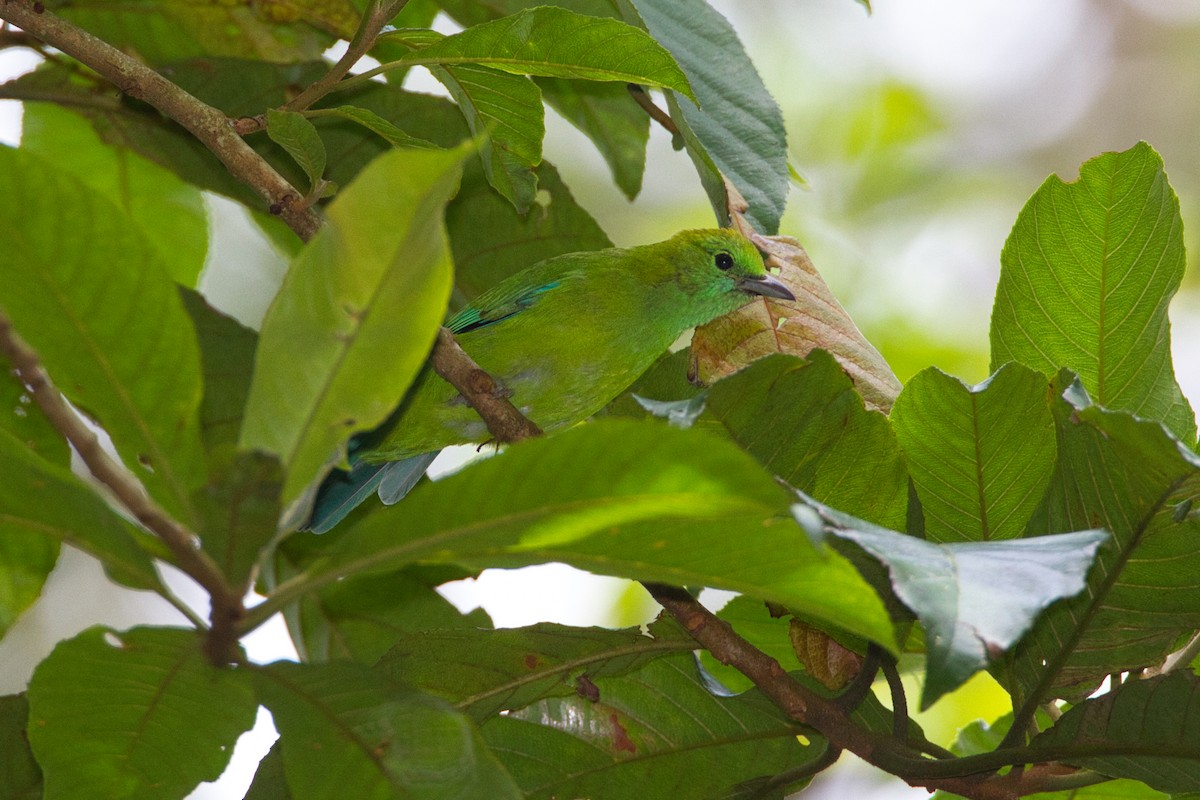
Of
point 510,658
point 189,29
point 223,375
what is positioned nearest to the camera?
point 510,658

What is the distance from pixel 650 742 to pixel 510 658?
11.5 inches

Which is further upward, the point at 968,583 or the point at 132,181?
the point at 132,181

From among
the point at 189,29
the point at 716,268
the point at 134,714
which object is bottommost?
the point at 134,714

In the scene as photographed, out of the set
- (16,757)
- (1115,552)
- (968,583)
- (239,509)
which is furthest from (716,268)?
(239,509)

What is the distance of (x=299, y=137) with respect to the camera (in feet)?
6.78

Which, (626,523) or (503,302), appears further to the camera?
(503,302)

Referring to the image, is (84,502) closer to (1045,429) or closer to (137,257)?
(137,257)

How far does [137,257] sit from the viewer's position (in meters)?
1.32

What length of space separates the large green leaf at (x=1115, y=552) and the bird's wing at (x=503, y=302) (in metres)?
1.74

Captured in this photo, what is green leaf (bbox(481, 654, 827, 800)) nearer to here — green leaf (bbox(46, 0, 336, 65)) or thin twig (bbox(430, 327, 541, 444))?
thin twig (bbox(430, 327, 541, 444))

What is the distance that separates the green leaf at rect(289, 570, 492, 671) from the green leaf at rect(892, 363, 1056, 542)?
43.9 inches

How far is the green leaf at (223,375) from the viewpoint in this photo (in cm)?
258

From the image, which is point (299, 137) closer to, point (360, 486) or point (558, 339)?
point (558, 339)

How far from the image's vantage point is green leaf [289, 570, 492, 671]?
8.70 feet
